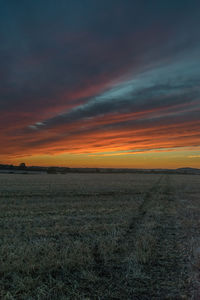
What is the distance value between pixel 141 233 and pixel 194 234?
2.07m

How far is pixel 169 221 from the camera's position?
1089cm

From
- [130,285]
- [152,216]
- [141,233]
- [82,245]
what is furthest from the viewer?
[152,216]

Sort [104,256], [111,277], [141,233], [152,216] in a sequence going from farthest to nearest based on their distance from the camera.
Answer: [152,216]
[141,233]
[104,256]
[111,277]

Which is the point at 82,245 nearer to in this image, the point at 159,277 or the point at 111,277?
the point at 111,277

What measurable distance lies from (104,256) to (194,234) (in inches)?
170

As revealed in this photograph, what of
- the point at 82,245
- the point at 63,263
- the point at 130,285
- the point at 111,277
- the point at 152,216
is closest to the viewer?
the point at 130,285

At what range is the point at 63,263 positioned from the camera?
5.59m

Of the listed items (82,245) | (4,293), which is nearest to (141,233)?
(82,245)

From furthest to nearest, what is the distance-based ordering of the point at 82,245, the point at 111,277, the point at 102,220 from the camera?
the point at 102,220
the point at 82,245
the point at 111,277

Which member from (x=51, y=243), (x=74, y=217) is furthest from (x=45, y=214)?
(x=51, y=243)

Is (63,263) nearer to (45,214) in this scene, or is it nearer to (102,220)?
(102,220)

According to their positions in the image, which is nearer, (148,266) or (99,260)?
(148,266)

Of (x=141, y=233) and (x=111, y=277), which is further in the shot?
(x=141, y=233)

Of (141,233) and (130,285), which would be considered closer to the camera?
(130,285)
